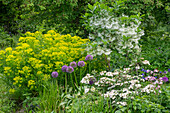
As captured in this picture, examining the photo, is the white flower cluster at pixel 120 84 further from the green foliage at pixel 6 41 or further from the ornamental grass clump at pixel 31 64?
the green foliage at pixel 6 41

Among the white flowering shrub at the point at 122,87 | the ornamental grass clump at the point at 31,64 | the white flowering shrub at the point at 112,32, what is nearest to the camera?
the white flowering shrub at the point at 122,87

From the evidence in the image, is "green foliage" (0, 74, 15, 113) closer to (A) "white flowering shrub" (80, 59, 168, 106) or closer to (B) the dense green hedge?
(A) "white flowering shrub" (80, 59, 168, 106)

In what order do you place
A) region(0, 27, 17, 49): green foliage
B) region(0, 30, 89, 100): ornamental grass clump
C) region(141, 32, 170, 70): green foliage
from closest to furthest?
region(0, 30, 89, 100): ornamental grass clump < region(141, 32, 170, 70): green foliage < region(0, 27, 17, 49): green foliage

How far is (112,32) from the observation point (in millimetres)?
3342

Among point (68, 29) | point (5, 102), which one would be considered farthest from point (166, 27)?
point (5, 102)

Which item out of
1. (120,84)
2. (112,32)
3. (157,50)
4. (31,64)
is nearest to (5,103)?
(31,64)

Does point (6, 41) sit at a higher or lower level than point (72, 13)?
lower

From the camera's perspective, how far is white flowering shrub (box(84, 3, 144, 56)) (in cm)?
317

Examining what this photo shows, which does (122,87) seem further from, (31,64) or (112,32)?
(31,64)

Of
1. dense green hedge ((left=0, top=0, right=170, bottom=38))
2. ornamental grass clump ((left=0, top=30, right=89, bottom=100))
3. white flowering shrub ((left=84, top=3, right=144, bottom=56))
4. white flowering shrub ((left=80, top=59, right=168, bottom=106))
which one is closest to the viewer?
white flowering shrub ((left=80, top=59, right=168, bottom=106))

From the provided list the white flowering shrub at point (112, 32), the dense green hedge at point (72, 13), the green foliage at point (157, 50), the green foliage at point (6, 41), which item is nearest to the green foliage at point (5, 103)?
the white flowering shrub at point (112, 32)

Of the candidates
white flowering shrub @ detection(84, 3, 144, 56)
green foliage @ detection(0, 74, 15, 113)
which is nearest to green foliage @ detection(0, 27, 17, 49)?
green foliage @ detection(0, 74, 15, 113)

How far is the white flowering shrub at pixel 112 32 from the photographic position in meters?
3.17

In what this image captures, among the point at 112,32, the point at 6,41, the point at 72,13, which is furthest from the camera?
the point at 6,41
